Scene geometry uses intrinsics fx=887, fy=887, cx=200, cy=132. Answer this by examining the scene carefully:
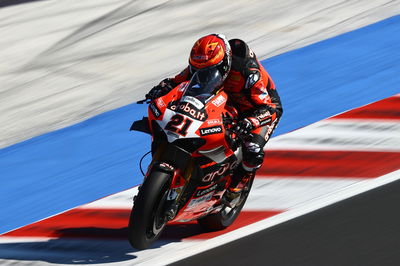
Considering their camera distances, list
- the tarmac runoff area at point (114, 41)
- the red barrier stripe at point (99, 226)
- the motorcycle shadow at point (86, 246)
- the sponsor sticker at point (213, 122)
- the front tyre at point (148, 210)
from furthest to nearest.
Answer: the tarmac runoff area at point (114, 41) → the red barrier stripe at point (99, 226) → the motorcycle shadow at point (86, 246) → the sponsor sticker at point (213, 122) → the front tyre at point (148, 210)

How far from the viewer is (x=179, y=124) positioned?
241 inches

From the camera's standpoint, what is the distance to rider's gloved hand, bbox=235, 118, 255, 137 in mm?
6324

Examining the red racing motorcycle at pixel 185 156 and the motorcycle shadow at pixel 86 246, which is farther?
the motorcycle shadow at pixel 86 246

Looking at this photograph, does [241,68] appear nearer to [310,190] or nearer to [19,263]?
[310,190]

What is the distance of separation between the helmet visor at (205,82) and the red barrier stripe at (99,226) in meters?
1.21

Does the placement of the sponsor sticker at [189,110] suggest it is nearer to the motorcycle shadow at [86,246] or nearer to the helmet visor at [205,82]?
the helmet visor at [205,82]

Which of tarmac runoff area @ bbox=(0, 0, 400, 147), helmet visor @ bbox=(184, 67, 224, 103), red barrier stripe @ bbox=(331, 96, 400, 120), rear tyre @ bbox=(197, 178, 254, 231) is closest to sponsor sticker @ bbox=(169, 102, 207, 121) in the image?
helmet visor @ bbox=(184, 67, 224, 103)

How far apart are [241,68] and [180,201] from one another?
1.18 m

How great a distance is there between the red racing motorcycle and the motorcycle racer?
118mm

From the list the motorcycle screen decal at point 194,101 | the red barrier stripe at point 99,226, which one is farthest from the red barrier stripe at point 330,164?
the motorcycle screen decal at point 194,101

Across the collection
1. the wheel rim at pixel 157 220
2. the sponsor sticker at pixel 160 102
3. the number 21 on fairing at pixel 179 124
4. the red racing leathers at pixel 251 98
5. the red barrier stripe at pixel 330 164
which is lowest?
the red barrier stripe at pixel 330 164

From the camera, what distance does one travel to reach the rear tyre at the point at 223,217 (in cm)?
690

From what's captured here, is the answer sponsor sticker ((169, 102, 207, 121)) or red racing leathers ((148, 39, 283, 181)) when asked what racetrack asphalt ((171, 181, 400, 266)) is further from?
sponsor sticker ((169, 102, 207, 121))

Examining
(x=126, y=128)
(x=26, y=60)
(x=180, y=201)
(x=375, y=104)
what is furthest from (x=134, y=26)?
(x=180, y=201)
